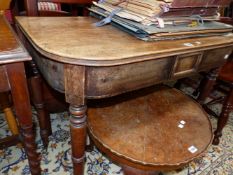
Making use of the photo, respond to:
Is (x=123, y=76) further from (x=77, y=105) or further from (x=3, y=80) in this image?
(x=3, y=80)

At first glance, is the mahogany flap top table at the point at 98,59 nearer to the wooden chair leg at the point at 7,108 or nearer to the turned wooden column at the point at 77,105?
the turned wooden column at the point at 77,105

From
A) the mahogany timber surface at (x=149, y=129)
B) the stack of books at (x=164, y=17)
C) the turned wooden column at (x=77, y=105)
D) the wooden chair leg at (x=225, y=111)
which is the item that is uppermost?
the stack of books at (x=164, y=17)

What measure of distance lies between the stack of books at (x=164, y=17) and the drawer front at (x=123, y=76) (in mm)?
113

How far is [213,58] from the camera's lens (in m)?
0.93

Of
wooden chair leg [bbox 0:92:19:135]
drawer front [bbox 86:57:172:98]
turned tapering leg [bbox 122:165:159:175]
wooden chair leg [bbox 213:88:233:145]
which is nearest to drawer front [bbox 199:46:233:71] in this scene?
drawer front [bbox 86:57:172:98]

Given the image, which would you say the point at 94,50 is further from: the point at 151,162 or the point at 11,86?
the point at 151,162

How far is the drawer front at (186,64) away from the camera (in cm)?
77

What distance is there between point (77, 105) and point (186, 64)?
45 centimetres

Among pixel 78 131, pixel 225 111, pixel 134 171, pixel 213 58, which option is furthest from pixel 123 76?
pixel 225 111

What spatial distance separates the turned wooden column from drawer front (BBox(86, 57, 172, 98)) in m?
0.03

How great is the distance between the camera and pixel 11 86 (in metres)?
0.61

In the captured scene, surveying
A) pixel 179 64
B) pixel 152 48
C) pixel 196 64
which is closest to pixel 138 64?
pixel 152 48

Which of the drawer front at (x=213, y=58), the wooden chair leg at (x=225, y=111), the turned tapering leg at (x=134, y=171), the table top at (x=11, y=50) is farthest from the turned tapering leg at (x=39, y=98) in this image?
the wooden chair leg at (x=225, y=111)

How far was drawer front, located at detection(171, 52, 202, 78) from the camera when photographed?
772mm
